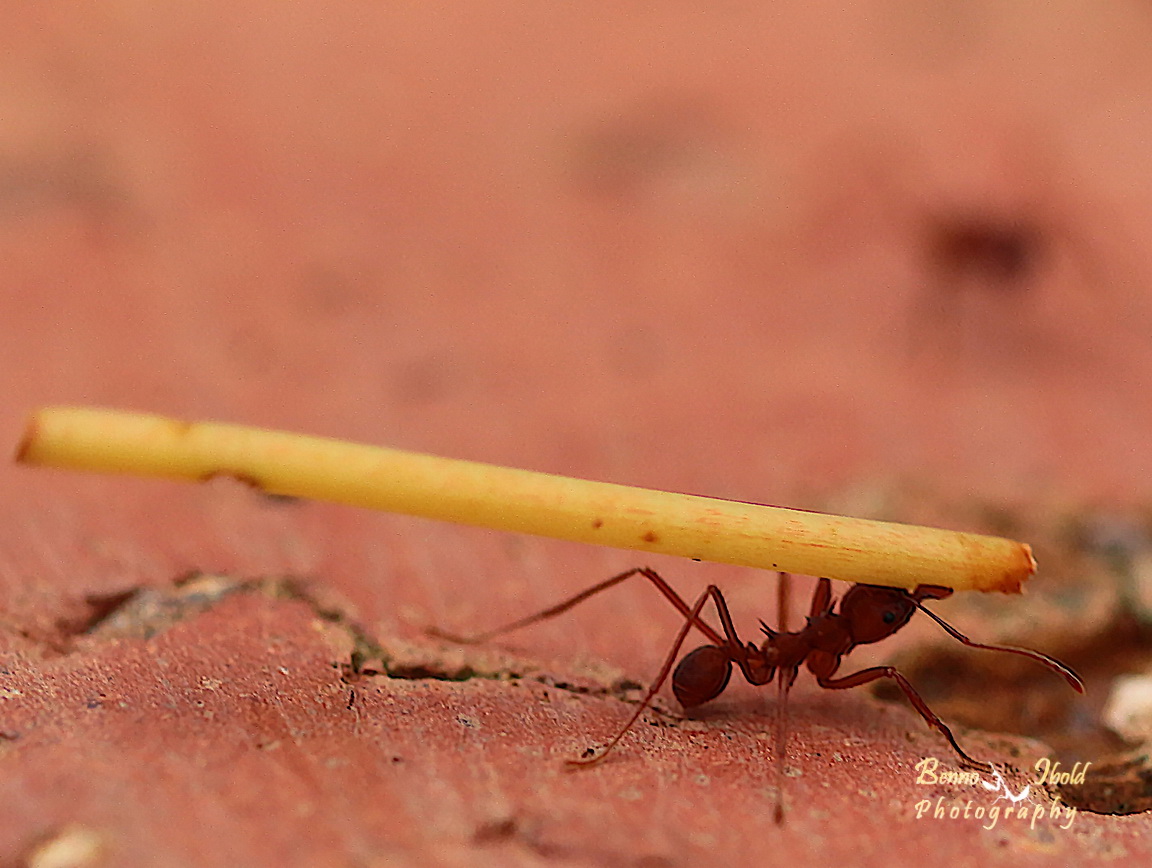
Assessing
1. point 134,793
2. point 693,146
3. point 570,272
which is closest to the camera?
point 134,793

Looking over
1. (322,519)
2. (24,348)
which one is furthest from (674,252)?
(24,348)

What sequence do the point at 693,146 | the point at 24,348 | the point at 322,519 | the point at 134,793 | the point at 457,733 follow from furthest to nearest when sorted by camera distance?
1. the point at 693,146
2. the point at 24,348
3. the point at 322,519
4. the point at 457,733
5. the point at 134,793

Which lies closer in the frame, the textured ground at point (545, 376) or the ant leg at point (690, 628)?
the textured ground at point (545, 376)

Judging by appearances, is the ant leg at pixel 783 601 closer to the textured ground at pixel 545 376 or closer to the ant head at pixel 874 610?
the textured ground at pixel 545 376

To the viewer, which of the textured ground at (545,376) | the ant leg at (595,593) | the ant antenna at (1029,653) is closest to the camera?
the textured ground at (545,376)

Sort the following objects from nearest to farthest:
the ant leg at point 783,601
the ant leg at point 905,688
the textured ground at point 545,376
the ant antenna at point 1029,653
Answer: the textured ground at point 545,376 < the ant leg at point 905,688 < the ant antenna at point 1029,653 < the ant leg at point 783,601

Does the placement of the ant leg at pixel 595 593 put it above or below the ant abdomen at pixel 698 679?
above

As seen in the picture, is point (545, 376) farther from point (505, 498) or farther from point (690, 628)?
point (505, 498)

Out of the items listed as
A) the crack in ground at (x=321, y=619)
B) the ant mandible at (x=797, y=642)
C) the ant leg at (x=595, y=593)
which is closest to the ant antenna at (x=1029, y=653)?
the ant mandible at (x=797, y=642)

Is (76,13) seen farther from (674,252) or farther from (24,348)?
(674,252)
